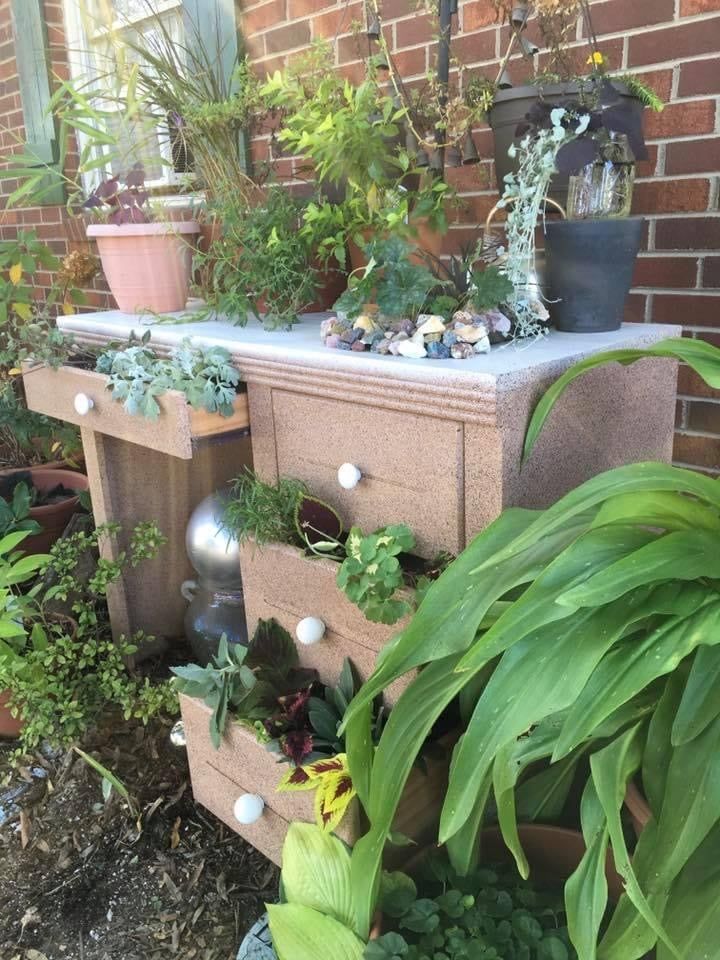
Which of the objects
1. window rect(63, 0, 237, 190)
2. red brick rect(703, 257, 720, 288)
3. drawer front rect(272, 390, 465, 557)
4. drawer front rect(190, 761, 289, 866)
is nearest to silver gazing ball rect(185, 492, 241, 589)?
drawer front rect(272, 390, 465, 557)

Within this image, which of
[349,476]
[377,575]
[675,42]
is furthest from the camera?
[675,42]

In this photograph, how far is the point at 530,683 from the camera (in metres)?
0.83

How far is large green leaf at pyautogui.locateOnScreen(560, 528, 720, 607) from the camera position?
77 centimetres

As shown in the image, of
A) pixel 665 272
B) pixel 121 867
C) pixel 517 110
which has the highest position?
pixel 517 110

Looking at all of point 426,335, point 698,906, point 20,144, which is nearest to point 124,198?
point 426,335

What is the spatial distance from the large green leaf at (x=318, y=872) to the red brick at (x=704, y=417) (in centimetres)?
113

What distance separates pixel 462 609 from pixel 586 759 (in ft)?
1.52

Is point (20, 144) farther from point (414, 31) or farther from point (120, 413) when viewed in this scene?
point (120, 413)

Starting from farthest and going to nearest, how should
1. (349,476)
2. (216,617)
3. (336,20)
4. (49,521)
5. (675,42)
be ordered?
(49,521) < (336,20) < (216,617) < (675,42) < (349,476)

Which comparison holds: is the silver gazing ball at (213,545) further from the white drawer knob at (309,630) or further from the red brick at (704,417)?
the red brick at (704,417)

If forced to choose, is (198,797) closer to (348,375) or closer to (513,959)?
(513,959)

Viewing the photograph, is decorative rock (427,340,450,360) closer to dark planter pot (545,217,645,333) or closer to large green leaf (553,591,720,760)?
dark planter pot (545,217,645,333)

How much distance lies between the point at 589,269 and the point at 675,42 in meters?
0.66

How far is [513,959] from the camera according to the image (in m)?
1.01
